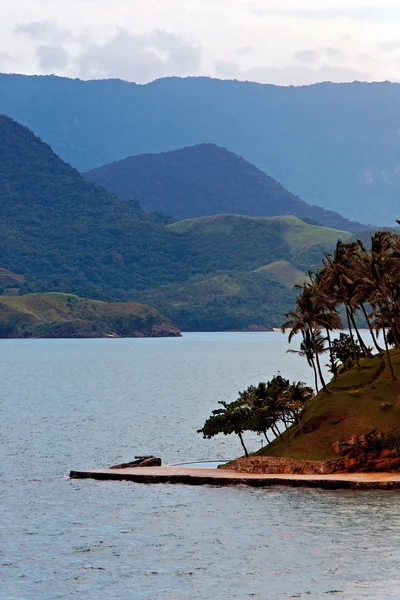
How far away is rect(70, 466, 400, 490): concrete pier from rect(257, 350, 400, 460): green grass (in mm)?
3880

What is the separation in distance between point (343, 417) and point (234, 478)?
1288cm

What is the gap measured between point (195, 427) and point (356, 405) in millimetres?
65036

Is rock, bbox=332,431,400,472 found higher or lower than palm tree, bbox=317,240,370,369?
lower

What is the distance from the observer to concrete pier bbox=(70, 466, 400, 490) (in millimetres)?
102188

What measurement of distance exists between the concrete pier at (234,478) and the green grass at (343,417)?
3.88m

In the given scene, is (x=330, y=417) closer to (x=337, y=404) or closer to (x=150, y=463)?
(x=337, y=404)

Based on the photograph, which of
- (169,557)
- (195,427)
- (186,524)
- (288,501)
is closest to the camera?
(169,557)

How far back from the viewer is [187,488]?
106938 mm

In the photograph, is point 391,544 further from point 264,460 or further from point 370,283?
point 370,283

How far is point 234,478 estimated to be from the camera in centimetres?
10700

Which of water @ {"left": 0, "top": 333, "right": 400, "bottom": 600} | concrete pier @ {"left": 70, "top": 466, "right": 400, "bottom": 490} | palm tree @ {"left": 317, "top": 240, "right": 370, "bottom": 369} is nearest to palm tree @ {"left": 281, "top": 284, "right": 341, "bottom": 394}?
palm tree @ {"left": 317, "top": 240, "right": 370, "bottom": 369}

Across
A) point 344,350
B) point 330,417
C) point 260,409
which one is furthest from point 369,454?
point 344,350

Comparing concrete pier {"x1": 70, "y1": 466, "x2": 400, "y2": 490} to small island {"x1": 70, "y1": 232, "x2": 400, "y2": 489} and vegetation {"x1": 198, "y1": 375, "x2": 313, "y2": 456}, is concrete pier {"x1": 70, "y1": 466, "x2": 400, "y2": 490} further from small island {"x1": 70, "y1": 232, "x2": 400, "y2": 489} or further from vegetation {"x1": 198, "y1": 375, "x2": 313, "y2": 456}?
vegetation {"x1": 198, "y1": 375, "x2": 313, "y2": 456}

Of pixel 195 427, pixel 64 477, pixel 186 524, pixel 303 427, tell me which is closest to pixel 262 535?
pixel 186 524
